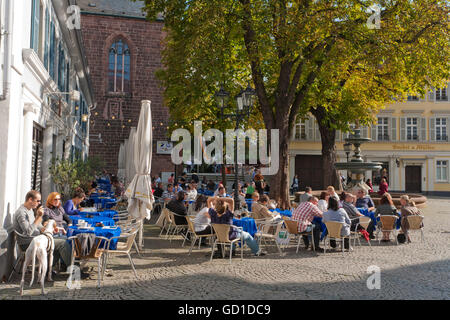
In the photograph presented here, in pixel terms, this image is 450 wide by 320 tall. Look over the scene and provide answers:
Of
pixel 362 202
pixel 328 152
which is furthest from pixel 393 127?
pixel 362 202

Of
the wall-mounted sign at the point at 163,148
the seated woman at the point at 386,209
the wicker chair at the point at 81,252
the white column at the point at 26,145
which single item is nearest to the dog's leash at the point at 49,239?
the wicker chair at the point at 81,252

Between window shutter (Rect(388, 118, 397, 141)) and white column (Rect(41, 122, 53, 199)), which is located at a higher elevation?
window shutter (Rect(388, 118, 397, 141))

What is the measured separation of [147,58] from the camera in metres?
32.6

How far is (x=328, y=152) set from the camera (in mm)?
21125

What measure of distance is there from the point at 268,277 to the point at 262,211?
2.84 meters

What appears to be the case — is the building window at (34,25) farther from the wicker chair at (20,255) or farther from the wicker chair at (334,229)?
the wicker chair at (334,229)

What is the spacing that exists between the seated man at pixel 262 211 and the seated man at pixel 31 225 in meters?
4.34

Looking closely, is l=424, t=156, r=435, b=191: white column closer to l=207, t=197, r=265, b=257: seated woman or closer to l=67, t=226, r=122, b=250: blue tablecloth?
l=207, t=197, r=265, b=257: seated woman

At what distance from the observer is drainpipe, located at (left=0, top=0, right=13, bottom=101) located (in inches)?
255

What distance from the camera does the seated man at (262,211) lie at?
30.5 feet

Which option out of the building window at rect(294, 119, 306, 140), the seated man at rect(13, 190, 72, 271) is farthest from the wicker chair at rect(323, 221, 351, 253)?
the building window at rect(294, 119, 306, 140)

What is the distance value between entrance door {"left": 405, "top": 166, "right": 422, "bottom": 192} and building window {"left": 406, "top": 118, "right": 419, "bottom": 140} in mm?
2696
